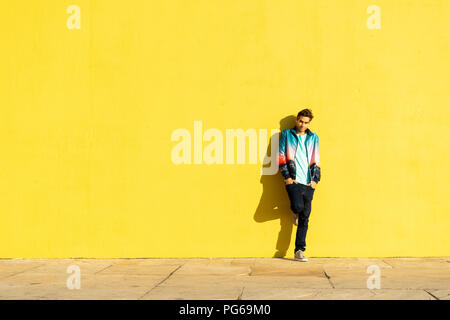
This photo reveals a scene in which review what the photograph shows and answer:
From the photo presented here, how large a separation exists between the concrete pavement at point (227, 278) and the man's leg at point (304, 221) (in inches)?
9.1

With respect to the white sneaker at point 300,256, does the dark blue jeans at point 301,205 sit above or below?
above

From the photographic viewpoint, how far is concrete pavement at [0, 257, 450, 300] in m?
4.52

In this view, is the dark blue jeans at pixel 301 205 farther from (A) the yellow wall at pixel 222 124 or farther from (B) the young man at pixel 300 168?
(A) the yellow wall at pixel 222 124

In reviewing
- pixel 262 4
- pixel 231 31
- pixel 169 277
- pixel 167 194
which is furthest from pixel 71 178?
pixel 262 4

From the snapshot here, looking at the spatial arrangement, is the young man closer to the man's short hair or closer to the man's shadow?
the man's short hair

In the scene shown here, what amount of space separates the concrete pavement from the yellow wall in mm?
377

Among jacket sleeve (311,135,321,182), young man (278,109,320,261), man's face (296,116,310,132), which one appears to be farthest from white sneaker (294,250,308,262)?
man's face (296,116,310,132)

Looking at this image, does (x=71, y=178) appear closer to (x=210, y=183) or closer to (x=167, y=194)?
(x=167, y=194)

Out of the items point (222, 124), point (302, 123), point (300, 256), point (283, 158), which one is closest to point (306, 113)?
point (302, 123)

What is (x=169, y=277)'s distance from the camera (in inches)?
213

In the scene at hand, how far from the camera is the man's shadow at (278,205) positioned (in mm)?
6816

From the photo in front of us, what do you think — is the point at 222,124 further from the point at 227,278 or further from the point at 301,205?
the point at 227,278

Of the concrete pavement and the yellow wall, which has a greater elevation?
the yellow wall

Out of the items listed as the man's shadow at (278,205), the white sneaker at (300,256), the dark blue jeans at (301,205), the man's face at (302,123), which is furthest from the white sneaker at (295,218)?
the man's face at (302,123)
